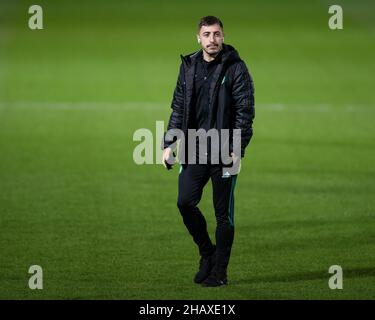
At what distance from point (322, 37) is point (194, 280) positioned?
22.1 meters

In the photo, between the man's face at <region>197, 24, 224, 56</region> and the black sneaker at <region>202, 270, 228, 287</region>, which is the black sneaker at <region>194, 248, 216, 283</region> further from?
the man's face at <region>197, 24, 224, 56</region>

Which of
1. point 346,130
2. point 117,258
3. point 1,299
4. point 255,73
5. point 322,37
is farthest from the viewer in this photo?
point 322,37

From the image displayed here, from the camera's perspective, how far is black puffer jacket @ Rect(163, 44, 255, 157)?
10.9m

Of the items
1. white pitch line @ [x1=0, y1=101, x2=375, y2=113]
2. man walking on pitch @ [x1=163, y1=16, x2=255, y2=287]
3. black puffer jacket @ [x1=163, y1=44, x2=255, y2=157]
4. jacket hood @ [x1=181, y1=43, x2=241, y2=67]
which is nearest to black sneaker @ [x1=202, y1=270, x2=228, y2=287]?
man walking on pitch @ [x1=163, y1=16, x2=255, y2=287]

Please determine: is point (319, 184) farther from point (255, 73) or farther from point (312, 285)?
point (255, 73)

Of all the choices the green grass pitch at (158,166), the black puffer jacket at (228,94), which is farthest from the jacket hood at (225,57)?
the green grass pitch at (158,166)

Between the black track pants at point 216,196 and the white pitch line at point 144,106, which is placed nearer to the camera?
the black track pants at point 216,196

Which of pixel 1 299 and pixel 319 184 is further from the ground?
pixel 319 184

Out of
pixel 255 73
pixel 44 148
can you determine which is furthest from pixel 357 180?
pixel 255 73

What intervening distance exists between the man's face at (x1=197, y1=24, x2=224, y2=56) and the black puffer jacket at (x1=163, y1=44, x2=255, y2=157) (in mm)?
177

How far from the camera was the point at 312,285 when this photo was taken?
11.4m

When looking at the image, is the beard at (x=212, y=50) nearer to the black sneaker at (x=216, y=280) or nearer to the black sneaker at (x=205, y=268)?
the black sneaker at (x=205, y=268)

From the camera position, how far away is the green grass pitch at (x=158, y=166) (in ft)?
39.2

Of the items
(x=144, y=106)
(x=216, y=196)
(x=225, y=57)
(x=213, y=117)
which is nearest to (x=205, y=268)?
(x=216, y=196)
